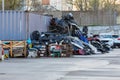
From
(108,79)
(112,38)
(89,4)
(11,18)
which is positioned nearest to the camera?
(108,79)

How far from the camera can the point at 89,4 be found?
77312 millimetres

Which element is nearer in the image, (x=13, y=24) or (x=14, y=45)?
(x=14, y=45)

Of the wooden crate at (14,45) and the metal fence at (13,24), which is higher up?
the metal fence at (13,24)

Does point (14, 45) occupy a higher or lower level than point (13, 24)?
lower

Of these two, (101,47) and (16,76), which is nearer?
(16,76)

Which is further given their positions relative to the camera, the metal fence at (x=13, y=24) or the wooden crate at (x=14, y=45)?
Answer: the metal fence at (x=13, y=24)

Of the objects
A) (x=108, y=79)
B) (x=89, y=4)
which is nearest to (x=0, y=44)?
(x=108, y=79)

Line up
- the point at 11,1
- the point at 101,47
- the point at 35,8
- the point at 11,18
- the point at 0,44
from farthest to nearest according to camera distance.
Result: the point at 35,8 < the point at 11,1 < the point at 101,47 < the point at 11,18 < the point at 0,44

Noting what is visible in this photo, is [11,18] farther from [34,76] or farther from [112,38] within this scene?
[112,38]

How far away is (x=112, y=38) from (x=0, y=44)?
23921 millimetres

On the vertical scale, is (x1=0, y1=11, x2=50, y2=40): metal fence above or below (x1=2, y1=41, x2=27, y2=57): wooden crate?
above

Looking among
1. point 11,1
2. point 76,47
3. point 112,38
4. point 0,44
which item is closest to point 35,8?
point 11,1

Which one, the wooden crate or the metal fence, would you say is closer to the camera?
the wooden crate

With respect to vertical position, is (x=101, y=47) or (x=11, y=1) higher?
(x=11, y=1)
